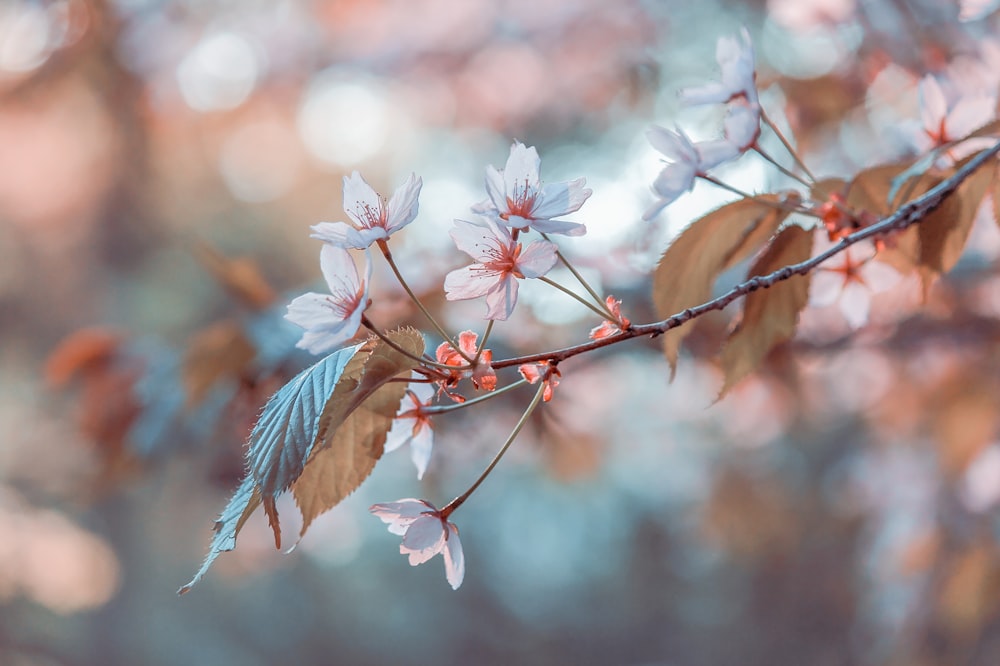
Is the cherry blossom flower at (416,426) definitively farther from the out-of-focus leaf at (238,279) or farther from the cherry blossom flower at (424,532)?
the out-of-focus leaf at (238,279)

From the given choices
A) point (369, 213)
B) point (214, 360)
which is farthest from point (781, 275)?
point (214, 360)

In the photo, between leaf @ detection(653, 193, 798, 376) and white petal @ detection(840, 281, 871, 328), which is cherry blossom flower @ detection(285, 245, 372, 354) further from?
white petal @ detection(840, 281, 871, 328)

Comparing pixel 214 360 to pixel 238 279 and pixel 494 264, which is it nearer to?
pixel 238 279

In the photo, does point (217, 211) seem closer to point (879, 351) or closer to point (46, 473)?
point (46, 473)

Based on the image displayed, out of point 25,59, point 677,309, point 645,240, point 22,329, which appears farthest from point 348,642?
point 677,309

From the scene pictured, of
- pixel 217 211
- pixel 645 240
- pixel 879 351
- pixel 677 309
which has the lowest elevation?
pixel 677 309

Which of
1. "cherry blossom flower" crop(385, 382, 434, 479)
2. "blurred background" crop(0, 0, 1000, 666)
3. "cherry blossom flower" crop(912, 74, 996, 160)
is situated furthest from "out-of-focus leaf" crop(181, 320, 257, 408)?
"cherry blossom flower" crop(912, 74, 996, 160)
